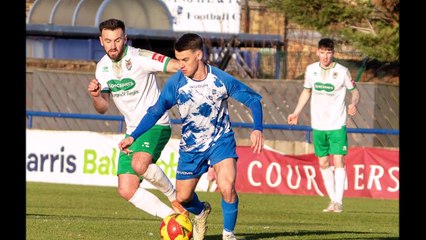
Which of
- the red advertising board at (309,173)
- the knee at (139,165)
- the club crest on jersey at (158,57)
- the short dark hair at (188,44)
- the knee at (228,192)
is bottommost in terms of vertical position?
the red advertising board at (309,173)

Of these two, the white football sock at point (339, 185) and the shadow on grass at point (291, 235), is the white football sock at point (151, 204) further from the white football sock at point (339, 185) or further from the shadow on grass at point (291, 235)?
the white football sock at point (339, 185)

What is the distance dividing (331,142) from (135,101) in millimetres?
5986

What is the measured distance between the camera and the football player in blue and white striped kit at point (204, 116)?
7.54 metres

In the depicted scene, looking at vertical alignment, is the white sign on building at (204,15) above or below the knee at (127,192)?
above

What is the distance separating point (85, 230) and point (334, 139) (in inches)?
248

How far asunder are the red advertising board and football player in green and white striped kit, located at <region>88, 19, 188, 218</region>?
1072 cm

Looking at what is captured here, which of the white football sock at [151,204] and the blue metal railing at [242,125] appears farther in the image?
the blue metal railing at [242,125]

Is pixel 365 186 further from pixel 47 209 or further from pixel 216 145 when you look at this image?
pixel 216 145

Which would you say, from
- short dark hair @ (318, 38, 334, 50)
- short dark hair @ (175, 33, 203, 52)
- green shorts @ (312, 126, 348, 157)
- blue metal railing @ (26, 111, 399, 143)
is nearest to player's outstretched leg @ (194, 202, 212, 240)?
short dark hair @ (175, 33, 203, 52)

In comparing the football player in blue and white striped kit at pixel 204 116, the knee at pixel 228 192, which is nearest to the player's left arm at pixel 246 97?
the football player in blue and white striped kit at pixel 204 116

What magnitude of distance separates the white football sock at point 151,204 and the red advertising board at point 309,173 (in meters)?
10.9

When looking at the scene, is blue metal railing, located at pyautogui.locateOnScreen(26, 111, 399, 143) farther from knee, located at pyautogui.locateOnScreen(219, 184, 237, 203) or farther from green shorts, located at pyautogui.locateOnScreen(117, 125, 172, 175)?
knee, located at pyautogui.locateOnScreen(219, 184, 237, 203)

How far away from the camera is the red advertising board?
64.6 feet
